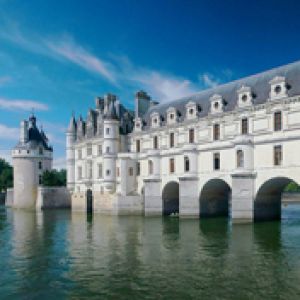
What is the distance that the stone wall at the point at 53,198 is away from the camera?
6281 centimetres

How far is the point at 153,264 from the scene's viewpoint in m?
17.7

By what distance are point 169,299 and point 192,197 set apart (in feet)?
85.9

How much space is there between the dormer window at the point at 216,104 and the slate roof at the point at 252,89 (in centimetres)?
57

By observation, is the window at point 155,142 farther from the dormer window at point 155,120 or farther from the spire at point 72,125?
the spire at point 72,125

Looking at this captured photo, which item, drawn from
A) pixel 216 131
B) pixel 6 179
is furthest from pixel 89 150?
pixel 6 179

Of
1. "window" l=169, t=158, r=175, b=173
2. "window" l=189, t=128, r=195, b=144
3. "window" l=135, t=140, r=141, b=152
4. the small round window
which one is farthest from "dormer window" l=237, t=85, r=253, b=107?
"window" l=135, t=140, r=141, b=152

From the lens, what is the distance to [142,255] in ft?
65.4

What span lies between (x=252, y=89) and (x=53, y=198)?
4062 centimetres

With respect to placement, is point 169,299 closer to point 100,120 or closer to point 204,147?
point 204,147

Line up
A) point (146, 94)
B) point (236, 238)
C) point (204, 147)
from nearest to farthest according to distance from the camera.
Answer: point (236, 238)
point (204, 147)
point (146, 94)

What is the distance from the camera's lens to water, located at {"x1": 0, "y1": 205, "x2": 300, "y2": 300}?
44.2ft

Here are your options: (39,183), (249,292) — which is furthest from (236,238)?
(39,183)

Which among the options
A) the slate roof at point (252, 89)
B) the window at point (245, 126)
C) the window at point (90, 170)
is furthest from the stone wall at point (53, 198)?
the window at point (245, 126)

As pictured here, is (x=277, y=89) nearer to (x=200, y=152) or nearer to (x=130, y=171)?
(x=200, y=152)
